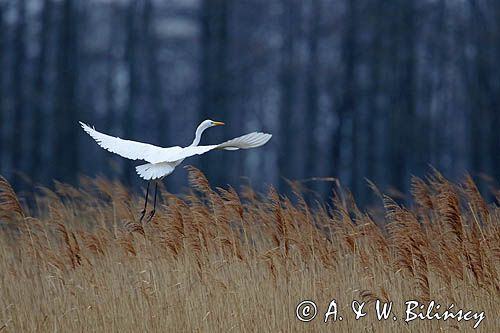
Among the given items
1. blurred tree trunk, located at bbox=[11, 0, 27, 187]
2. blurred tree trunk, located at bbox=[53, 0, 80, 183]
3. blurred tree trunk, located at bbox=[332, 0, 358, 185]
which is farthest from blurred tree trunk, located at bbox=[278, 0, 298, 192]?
blurred tree trunk, located at bbox=[11, 0, 27, 187]

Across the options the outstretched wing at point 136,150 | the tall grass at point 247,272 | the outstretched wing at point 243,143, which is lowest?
the tall grass at point 247,272

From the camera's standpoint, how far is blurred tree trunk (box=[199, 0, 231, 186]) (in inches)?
723

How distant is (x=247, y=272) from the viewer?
581cm

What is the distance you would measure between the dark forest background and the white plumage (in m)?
12.1

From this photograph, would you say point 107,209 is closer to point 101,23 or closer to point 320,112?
point 320,112

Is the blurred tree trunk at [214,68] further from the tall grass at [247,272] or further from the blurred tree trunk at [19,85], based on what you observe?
the tall grass at [247,272]

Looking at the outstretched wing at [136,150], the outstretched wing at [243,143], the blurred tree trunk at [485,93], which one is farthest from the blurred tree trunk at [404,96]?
the outstretched wing at [243,143]

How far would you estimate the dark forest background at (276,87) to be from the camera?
18.7 m

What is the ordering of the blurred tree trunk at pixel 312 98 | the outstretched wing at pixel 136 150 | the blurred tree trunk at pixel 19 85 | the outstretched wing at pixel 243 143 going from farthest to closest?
the blurred tree trunk at pixel 19 85 < the blurred tree trunk at pixel 312 98 < the outstretched wing at pixel 136 150 < the outstretched wing at pixel 243 143

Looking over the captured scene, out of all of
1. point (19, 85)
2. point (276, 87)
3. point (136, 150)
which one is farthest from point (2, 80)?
point (136, 150)

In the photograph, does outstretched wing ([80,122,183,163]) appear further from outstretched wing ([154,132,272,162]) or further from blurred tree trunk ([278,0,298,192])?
blurred tree trunk ([278,0,298,192])

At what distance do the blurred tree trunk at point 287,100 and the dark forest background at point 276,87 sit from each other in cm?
4

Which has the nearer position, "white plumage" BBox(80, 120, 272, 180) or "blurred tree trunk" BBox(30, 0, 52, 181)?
"white plumage" BBox(80, 120, 272, 180)

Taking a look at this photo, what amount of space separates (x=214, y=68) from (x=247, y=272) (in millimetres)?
13122
